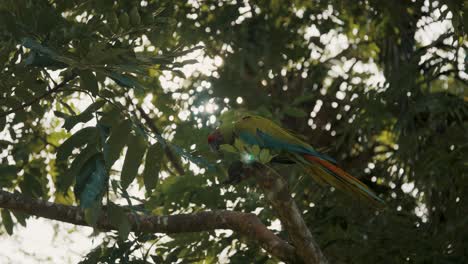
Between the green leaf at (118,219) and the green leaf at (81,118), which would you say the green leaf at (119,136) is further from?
the green leaf at (118,219)

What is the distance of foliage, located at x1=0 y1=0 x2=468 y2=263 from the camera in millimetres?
2729

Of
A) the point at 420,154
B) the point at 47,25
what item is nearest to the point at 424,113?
the point at 420,154

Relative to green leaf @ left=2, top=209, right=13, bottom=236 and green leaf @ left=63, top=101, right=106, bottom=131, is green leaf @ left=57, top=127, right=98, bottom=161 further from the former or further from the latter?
green leaf @ left=2, top=209, right=13, bottom=236

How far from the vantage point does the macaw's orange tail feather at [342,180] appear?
3523 mm

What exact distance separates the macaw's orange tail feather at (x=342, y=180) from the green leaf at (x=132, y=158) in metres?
1.14

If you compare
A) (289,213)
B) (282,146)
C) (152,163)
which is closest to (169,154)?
(282,146)

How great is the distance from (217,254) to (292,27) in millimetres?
1981

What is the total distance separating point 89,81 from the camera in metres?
2.74

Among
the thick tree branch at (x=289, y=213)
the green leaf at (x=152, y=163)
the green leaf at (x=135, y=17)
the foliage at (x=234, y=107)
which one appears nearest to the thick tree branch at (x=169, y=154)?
the foliage at (x=234, y=107)

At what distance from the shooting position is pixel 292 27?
5.55 m

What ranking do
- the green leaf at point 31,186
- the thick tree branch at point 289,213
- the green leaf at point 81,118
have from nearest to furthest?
the green leaf at point 81,118 < the thick tree branch at point 289,213 < the green leaf at point 31,186

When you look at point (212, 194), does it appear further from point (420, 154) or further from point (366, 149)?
point (366, 149)

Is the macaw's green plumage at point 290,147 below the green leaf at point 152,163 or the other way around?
the other way around

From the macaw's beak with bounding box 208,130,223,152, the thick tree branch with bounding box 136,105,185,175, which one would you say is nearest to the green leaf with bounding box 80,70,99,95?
the macaw's beak with bounding box 208,130,223,152
